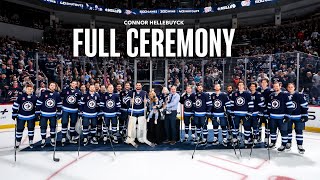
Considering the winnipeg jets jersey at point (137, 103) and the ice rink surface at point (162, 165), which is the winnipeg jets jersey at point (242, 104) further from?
the winnipeg jets jersey at point (137, 103)

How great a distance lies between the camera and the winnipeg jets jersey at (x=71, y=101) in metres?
6.01

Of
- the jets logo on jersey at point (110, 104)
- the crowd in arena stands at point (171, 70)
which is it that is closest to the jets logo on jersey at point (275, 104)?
the crowd in arena stands at point (171, 70)

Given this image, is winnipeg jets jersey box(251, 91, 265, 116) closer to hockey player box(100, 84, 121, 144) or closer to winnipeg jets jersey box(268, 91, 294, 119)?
winnipeg jets jersey box(268, 91, 294, 119)

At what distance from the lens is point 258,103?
5766 millimetres

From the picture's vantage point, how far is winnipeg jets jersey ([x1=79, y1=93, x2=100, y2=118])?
19.4ft

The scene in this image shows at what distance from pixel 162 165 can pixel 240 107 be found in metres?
2.37

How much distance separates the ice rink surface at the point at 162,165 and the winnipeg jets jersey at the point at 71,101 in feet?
3.49

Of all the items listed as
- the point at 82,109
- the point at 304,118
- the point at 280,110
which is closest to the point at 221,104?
the point at 280,110

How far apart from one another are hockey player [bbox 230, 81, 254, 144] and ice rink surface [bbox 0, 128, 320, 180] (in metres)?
0.68

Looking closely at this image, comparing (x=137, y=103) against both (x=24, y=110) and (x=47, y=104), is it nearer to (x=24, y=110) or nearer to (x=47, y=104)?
(x=47, y=104)

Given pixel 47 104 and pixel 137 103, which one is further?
pixel 137 103

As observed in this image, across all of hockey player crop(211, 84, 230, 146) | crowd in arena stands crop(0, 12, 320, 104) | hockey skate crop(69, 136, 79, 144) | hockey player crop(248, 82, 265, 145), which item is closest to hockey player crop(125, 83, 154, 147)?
hockey skate crop(69, 136, 79, 144)

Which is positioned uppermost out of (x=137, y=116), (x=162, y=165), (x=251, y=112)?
(x=251, y=112)

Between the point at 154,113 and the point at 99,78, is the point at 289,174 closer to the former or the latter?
the point at 154,113
